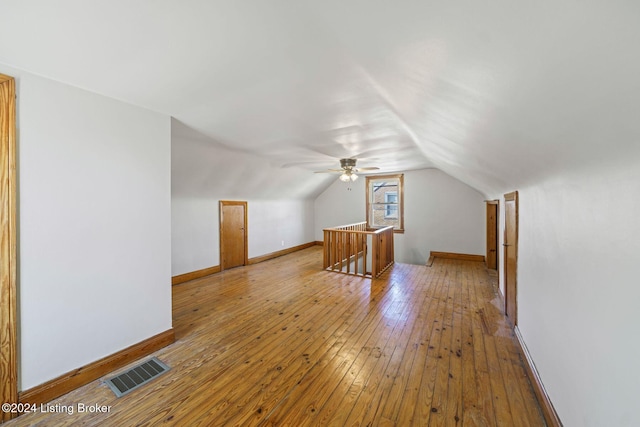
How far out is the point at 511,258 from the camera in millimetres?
3203

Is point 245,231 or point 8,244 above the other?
point 8,244

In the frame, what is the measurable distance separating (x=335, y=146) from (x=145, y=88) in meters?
2.43

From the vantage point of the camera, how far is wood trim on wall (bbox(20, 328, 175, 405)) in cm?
188

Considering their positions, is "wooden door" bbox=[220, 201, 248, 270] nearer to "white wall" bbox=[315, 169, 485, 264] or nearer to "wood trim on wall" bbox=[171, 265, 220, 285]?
"wood trim on wall" bbox=[171, 265, 220, 285]

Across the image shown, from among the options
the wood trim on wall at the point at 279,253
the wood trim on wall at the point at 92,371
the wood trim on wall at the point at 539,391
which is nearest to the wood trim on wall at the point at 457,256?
the wood trim on wall at the point at 279,253

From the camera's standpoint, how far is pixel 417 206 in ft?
23.2

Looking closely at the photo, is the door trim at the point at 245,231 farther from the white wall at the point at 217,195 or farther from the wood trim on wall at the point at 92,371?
the wood trim on wall at the point at 92,371

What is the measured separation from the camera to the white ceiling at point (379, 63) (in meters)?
0.71

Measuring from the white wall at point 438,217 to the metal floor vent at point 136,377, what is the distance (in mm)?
6284

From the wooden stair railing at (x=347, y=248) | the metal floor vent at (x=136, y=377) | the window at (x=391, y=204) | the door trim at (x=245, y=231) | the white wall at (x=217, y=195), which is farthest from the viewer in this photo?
the window at (x=391, y=204)

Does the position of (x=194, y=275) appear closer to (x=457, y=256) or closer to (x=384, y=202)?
(x=384, y=202)

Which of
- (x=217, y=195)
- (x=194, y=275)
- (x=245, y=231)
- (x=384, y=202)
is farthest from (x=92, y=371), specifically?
(x=384, y=202)

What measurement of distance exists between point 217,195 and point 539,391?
534 cm

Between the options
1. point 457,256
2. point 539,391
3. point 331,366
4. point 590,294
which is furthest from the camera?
point 457,256
